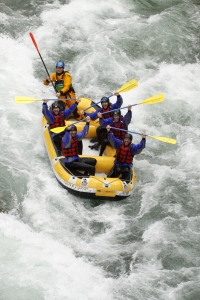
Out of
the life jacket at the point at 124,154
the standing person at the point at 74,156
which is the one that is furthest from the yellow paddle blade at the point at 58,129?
the life jacket at the point at 124,154

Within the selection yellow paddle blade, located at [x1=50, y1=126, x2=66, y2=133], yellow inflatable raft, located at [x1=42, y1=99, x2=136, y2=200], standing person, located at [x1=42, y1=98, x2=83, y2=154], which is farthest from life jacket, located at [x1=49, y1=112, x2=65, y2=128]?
yellow inflatable raft, located at [x1=42, y1=99, x2=136, y2=200]

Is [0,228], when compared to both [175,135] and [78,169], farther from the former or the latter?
[175,135]

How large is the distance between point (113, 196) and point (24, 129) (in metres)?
2.75

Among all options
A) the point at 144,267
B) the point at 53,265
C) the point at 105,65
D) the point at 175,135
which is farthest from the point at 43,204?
the point at 105,65

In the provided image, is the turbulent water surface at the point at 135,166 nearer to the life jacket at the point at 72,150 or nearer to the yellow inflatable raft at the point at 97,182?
the yellow inflatable raft at the point at 97,182

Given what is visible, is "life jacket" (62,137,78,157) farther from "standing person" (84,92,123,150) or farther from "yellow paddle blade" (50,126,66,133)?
"standing person" (84,92,123,150)

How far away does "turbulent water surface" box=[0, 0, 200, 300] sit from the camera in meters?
7.28

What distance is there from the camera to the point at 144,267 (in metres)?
7.55

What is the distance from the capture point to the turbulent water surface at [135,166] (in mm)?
7277

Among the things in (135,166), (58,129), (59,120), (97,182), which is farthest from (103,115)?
(97,182)

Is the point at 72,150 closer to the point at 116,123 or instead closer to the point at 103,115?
the point at 116,123

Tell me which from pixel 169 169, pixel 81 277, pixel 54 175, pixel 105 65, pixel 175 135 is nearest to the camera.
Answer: pixel 81 277

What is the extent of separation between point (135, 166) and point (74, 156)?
5.05 feet

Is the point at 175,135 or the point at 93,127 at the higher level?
the point at 93,127
